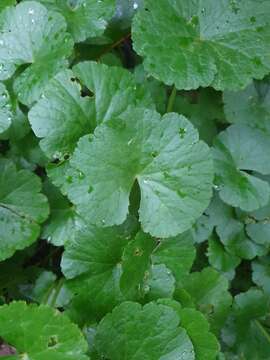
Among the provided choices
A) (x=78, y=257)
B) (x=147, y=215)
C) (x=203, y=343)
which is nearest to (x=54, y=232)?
(x=78, y=257)

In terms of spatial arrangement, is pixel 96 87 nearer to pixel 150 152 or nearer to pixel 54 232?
pixel 150 152

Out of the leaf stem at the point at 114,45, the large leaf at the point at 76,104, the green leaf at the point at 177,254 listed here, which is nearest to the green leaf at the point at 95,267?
the green leaf at the point at 177,254

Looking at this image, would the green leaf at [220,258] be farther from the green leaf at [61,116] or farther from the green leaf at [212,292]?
the green leaf at [61,116]

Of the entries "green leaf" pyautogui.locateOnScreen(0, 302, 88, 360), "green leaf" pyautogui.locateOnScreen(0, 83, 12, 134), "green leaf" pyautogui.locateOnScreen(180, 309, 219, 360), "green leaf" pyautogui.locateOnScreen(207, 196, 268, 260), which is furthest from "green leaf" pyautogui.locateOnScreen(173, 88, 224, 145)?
"green leaf" pyautogui.locateOnScreen(0, 302, 88, 360)

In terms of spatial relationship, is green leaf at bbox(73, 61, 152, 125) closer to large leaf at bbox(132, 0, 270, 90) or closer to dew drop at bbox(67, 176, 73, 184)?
large leaf at bbox(132, 0, 270, 90)

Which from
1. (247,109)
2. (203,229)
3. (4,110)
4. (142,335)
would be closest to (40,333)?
(142,335)
